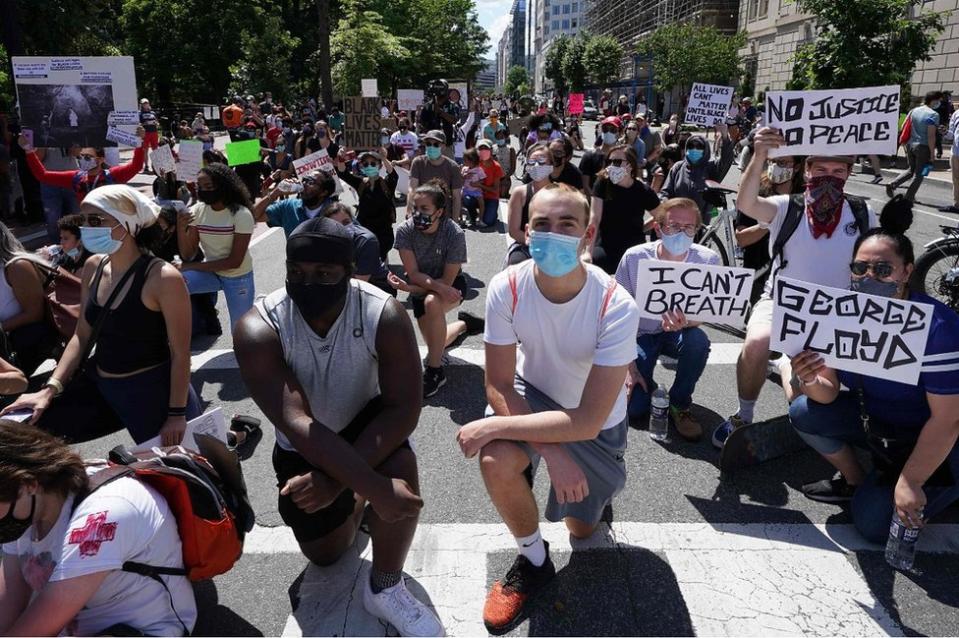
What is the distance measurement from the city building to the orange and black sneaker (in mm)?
29918

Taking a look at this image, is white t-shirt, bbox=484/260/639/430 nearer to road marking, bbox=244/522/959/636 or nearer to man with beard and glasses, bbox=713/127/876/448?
road marking, bbox=244/522/959/636

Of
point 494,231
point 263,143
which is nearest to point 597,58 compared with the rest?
point 263,143

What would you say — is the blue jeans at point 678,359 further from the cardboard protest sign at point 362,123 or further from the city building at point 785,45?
the city building at point 785,45

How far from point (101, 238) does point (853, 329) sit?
3.73 m

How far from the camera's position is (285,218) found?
248 inches

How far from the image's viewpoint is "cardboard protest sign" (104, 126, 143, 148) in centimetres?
773

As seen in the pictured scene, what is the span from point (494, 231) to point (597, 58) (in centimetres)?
6789

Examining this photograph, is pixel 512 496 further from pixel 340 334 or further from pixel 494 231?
pixel 494 231

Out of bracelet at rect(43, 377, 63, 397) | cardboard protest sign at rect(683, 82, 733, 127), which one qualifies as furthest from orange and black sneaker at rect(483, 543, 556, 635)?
cardboard protest sign at rect(683, 82, 733, 127)

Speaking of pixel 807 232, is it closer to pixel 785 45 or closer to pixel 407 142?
pixel 407 142

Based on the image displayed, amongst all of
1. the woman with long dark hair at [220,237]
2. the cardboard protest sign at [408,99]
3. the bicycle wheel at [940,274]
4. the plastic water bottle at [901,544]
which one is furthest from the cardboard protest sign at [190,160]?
the cardboard protest sign at [408,99]

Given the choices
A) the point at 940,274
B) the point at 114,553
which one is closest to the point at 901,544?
the point at 114,553

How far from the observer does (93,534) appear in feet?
6.93

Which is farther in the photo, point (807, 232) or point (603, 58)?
point (603, 58)
